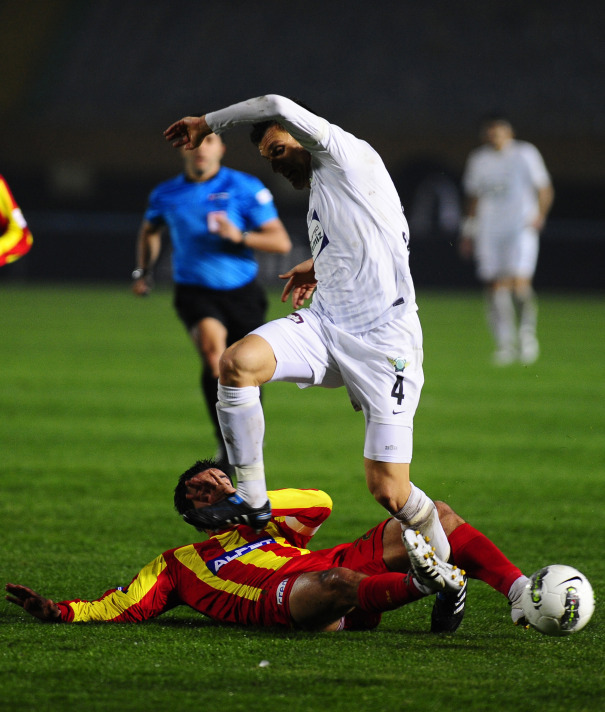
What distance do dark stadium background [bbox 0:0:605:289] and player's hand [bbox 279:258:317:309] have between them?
2131cm

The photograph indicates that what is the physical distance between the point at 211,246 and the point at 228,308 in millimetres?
458

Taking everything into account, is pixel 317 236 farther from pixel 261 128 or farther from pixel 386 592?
pixel 386 592

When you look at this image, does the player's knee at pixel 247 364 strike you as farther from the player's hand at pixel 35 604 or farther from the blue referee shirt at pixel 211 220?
the blue referee shirt at pixel 211 220

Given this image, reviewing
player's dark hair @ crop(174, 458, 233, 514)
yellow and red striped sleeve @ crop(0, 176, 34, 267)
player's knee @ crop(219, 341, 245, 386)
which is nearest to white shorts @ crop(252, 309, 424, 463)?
player's knee @ crop(219, 341, 245, 386)

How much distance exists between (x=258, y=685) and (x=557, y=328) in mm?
14885

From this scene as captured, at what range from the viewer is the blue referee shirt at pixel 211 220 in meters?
8.05

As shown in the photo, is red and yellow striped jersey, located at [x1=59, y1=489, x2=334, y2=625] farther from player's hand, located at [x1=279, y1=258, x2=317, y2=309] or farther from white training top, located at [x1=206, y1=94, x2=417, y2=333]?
player's hand, located at [x1=279, y1=258, x2=317, y2=309]

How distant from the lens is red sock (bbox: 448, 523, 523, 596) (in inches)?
175

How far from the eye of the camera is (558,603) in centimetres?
409

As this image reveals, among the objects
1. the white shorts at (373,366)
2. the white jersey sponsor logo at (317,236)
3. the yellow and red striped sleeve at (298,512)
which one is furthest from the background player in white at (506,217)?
the white shorts at (373,366)

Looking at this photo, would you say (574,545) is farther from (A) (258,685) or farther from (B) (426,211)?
(B) (426,211)

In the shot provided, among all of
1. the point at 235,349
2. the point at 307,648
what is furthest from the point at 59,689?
the point at 235,349

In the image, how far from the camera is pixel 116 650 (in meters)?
4.06

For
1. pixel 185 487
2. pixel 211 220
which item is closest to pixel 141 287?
pixel 211 220
